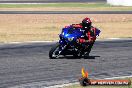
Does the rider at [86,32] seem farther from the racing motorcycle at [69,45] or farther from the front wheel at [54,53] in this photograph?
the front wheel at [54,53]

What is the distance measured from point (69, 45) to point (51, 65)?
2.47 m

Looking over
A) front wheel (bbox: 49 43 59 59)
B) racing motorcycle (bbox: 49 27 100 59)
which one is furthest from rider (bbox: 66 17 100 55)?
front wheel (bbox: 49 43 59 59)

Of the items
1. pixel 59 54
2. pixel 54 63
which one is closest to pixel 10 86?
pixel 54 63

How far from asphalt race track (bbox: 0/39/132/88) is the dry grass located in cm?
573

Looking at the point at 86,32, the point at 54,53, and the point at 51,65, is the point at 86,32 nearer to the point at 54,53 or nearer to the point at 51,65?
the point at 54,53

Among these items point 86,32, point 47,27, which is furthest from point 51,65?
point 47,27

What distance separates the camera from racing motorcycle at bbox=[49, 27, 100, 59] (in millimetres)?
20125

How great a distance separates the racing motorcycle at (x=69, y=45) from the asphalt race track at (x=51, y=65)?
28 centimetres

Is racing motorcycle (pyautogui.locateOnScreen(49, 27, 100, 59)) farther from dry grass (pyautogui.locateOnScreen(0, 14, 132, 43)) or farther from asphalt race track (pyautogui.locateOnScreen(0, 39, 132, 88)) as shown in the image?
dry grass (pyautogui.locateOnScreen(0, 14, 132, 43))

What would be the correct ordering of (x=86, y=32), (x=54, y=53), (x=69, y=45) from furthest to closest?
(x=86, y=32) → (x=69, y=45) → (x=54, y=53)

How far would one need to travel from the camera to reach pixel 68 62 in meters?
19.0

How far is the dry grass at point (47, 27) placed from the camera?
1215 inches

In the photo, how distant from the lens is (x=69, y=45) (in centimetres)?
2030

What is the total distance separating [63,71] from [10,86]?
3321 millimetres
